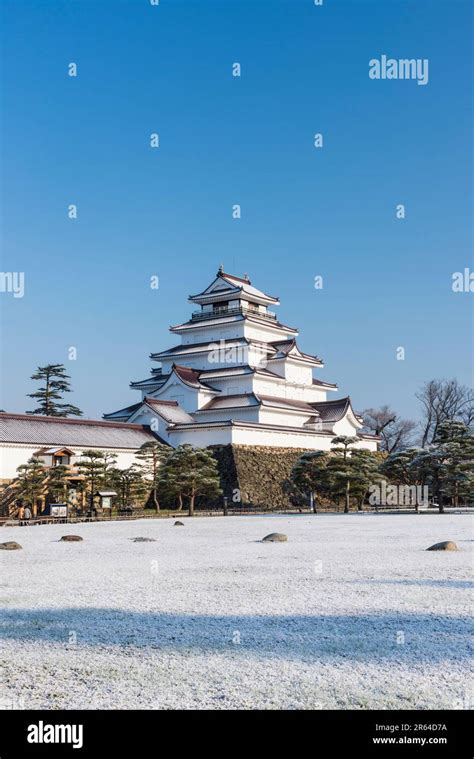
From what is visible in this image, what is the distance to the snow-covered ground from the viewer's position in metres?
5.66

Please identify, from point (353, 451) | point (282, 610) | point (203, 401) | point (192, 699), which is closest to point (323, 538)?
point (282, 610)

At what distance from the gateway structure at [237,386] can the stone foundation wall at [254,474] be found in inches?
25.9

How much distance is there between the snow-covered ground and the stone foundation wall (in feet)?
69.6

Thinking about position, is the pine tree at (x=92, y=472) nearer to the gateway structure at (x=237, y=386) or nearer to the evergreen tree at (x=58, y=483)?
the evergreen tree at (x=58, y=483)

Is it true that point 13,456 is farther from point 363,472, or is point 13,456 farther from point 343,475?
point 363,472

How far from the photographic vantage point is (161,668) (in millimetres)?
6270

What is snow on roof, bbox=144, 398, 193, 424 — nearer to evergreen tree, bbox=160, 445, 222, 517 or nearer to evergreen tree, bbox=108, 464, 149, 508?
evergreen tree, bbox=108, 464, 149, 508

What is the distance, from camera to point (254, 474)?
36.6 metres

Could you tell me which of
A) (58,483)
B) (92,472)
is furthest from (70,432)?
(58,483)

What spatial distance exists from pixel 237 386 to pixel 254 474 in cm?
686
